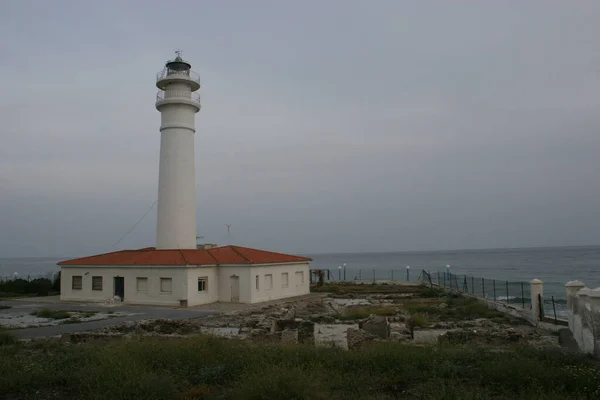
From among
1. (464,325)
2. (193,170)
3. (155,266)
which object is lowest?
(464,325)

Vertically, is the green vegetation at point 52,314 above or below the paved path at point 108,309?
above

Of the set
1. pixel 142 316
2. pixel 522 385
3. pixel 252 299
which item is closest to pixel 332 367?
pixel 522 385

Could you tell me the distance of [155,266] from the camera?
87.4ft

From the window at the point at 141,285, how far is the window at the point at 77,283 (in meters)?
4.20

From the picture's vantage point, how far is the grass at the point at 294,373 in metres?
7.74

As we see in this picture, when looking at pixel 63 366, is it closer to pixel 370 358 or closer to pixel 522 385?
pixel 370 358

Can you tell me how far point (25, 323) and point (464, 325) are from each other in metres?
16.3

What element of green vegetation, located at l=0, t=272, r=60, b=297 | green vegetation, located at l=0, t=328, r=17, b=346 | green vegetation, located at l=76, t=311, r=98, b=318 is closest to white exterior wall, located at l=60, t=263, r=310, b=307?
green vegetation, located at l=76, t=311, r=98, b=318

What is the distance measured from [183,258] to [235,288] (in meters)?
3.32

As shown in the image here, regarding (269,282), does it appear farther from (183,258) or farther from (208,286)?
(183,258)

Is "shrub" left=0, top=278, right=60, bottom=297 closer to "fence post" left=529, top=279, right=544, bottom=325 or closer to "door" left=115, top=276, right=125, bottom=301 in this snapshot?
"door" left=115, top=276, right=125, bottom=301

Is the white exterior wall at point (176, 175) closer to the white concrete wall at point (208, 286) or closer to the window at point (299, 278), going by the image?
the white concrete wall at point (208, 286)

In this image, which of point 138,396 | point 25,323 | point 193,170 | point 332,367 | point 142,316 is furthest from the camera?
point 193,170

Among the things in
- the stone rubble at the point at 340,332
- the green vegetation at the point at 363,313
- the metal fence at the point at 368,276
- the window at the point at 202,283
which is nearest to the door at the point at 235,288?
the window at the point at 202,283
